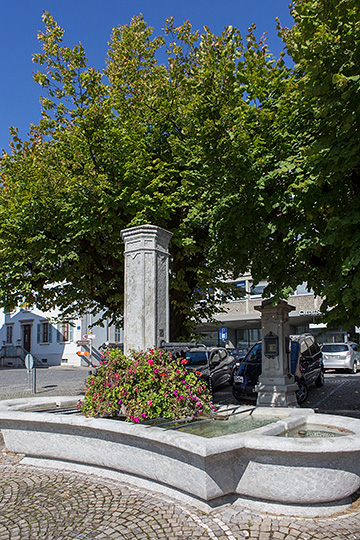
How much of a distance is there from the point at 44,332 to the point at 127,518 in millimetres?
34998

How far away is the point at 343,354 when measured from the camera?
22438 millimetres

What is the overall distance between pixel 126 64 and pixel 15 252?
5.61 meters

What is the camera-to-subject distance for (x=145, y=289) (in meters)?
6.92

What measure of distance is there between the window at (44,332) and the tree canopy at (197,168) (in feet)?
81.3

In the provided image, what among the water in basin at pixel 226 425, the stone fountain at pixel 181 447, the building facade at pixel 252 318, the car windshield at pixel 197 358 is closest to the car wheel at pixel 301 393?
the car windshield at pixel 197 358

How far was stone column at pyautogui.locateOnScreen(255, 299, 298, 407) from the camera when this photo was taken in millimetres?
11516

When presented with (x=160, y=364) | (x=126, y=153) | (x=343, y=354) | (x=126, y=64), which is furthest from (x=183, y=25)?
(x=343, y=354)

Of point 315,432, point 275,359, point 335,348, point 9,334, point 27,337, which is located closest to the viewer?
point 315,432

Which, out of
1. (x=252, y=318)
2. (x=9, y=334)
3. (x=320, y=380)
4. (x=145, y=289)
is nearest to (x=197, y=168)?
(x=145, y=289)

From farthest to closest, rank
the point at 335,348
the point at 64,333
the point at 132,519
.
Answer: the point at 64,333 < the point at 335,348 < the point at 132,519

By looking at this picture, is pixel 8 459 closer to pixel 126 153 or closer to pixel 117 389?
pixel 117 389

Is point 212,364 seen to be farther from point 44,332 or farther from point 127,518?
point 44,332

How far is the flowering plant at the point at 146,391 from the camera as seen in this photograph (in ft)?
19.1

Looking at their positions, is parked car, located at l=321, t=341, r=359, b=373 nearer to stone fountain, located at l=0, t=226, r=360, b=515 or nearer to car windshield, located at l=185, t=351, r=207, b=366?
car windshield, located at l=185, t=351, r=207, b=366
